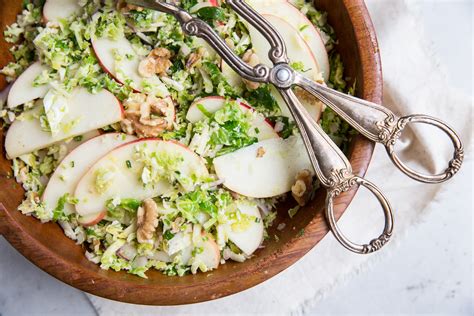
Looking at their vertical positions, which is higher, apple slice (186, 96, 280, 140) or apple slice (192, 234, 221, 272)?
apple slice (186, 96, 280, 140)

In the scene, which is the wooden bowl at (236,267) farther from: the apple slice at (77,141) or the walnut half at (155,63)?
the walnut half at (155,63)

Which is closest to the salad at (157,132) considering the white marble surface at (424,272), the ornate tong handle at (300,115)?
the ornate tong handle at (300,115)

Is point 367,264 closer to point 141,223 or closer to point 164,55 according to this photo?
point 141,223

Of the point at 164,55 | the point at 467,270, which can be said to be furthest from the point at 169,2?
the point at 467,270

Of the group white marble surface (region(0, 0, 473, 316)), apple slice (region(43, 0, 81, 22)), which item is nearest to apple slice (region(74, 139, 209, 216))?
apple slice (region(43, 0, 81, 22))

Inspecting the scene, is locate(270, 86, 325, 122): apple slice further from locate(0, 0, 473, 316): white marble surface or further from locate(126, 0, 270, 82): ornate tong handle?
locate(0, 0, 473, 316): white marble surface

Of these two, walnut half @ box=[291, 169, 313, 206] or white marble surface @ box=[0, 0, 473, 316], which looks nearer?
walnut half @ box=[291, 169, 313, 206]
